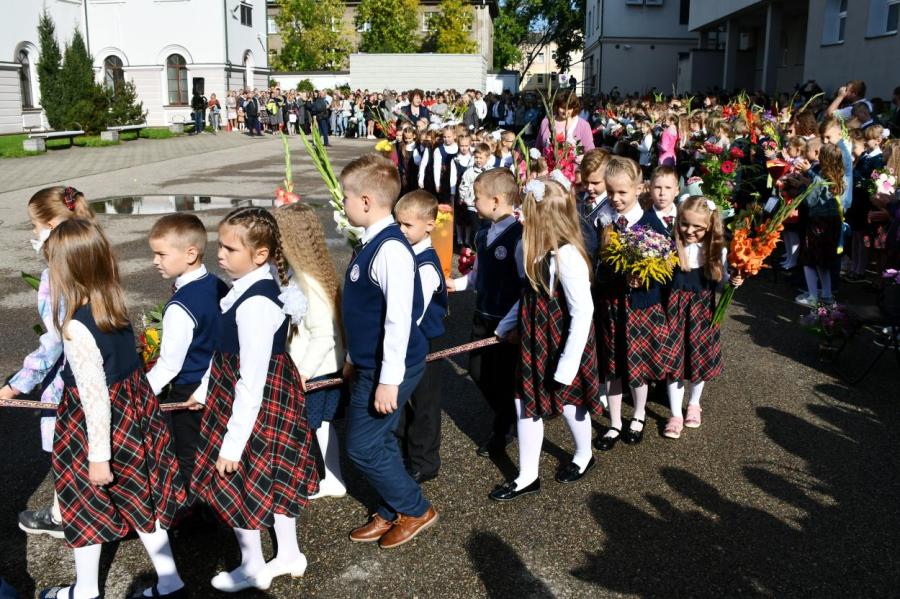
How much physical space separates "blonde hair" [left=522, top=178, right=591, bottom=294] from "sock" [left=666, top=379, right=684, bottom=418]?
139cm

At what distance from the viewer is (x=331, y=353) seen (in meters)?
3.86

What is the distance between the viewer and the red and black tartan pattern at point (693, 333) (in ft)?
15.8

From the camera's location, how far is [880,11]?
16016 mm

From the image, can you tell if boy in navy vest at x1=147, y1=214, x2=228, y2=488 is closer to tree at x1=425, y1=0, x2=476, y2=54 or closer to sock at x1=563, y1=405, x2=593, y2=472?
sock at x1=563, y1=405, x2=593, y2=472

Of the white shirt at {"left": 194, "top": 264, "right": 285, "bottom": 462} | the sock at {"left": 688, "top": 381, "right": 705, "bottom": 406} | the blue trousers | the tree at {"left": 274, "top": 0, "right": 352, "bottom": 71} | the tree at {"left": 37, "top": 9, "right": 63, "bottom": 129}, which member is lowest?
the sock at {"left": 688, "top": 381, "right": 705, "bottom": 406}

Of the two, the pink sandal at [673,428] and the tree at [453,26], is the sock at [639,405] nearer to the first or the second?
the pink sandal at [673,428]

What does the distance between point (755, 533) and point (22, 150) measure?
25.5m

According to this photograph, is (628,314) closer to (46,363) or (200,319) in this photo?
(200,319)

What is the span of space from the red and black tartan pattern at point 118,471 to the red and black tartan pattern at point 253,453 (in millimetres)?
171

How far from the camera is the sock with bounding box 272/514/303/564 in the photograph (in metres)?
3.38

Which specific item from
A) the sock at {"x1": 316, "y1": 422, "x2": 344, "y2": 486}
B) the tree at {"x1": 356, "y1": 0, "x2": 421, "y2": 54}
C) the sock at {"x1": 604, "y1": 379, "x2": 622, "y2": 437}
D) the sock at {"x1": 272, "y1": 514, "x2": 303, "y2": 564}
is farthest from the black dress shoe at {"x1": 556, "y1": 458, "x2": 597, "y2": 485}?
the tree at {"x1": 356, "y1": 0, "x2": 421, "y2": 54}

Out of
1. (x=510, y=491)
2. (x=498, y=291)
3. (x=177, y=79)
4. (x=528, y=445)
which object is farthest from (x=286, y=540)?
(x=177, y=79)

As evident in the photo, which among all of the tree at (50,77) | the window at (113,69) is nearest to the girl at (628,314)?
the tree at (50,77)

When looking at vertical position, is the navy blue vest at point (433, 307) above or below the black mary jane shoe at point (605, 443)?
above
